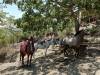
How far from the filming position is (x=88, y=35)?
21.6 metres

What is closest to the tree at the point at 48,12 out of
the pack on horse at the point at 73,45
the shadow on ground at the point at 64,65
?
the pack on horse at the point at 73,45

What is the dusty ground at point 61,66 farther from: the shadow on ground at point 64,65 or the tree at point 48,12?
the tree at point 48,12

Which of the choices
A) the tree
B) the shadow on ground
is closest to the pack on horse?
the shadow on ground

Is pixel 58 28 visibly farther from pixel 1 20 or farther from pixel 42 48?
pixel 1 20

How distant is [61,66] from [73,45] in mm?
1626

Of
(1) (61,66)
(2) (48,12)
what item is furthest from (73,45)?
(2) (48,12)

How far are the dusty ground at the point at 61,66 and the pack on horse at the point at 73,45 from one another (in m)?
0.48

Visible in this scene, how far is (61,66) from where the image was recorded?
15023mm

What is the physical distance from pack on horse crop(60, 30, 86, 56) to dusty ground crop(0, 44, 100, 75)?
0.48 m

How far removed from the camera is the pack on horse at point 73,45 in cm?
1598

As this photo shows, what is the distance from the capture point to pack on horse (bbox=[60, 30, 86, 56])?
16.0 meters

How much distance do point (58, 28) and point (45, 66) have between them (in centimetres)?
242

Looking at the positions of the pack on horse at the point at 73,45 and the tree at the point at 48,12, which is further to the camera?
the pack on horse at the point at 73,45

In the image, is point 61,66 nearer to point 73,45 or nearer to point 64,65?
point 64,65
